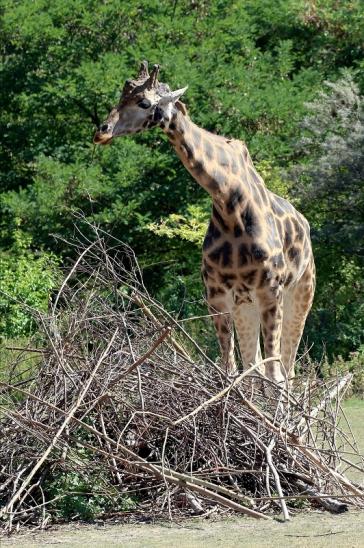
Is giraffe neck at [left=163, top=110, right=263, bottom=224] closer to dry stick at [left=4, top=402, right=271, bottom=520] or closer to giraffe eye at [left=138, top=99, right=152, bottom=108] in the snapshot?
giraffe eye at [left=138, top=99, right=152, bottom=108]

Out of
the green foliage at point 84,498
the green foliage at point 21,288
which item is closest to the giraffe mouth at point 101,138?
the green foliage at point 84,498

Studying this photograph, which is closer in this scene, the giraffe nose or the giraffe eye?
the giraffe nose

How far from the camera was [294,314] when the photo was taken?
11.4m

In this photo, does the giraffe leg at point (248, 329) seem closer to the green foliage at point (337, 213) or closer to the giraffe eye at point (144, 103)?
the giraffe eye at point (144, 103)

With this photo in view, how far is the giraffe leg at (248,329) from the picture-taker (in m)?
10.3

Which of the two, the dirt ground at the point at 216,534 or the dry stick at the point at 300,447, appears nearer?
the dirt ground at the point at 216,534

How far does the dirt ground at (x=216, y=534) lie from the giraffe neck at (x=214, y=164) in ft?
9.95


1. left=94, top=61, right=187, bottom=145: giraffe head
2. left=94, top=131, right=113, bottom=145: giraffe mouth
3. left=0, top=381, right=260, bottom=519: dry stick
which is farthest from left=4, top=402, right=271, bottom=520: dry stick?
left=94, top=61, right=187, bottom=145: giraffe head

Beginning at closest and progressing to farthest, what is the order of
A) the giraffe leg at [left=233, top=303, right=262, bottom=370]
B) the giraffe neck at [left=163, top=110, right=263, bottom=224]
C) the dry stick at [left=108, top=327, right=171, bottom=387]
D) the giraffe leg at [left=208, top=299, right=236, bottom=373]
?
1. the dry stick at [left=108, top=327, right=171, bottom=387]
2. the giraffe neck at [left=163, top=110, right=263, bottom=224]
3. the giraffe leg at [left=208, top=299, right=236, bottom=373]
4. the giraffe leg at [left=233, top=303, right=262, bottom=370]

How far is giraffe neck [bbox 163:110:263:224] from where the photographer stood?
9.57 metres

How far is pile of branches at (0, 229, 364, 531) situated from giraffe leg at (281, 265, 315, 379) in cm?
307

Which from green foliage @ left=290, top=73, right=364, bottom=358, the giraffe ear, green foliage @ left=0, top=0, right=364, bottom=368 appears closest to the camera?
the giraffe ear

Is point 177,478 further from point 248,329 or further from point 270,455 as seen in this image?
point 248,329

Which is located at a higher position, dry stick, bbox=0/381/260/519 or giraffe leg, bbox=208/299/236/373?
dry stick, bbox=0/381/260/519
